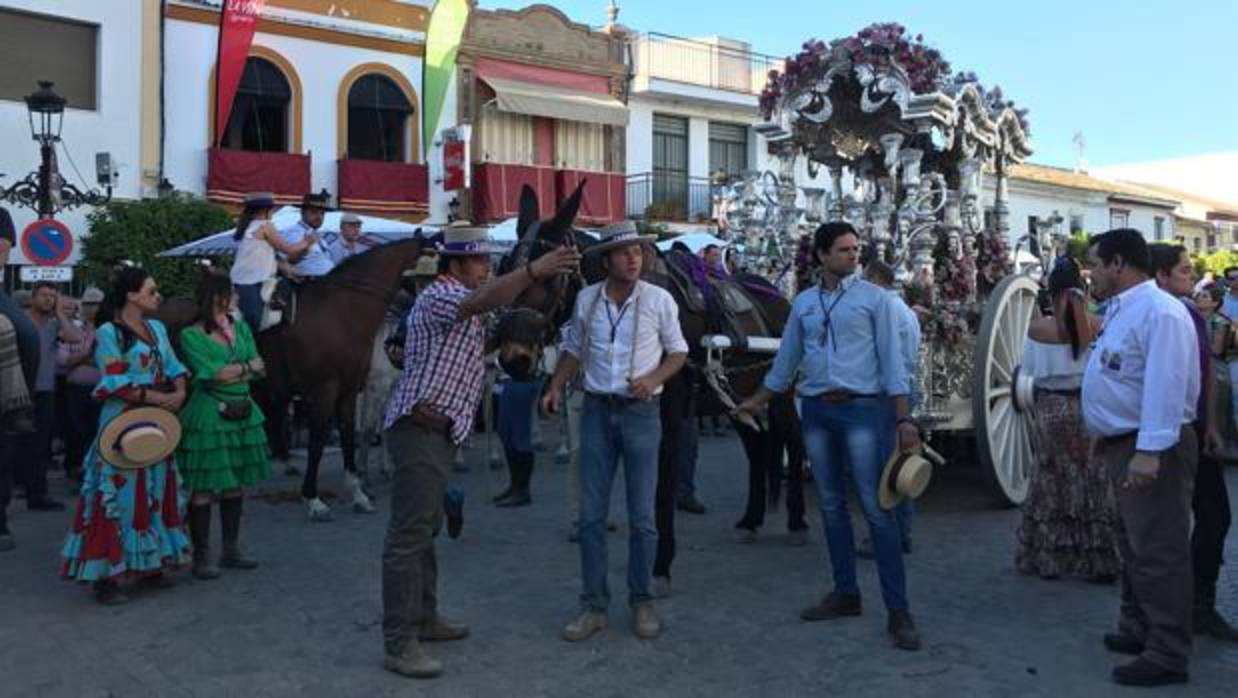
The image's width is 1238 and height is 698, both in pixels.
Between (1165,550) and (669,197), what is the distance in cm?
2068

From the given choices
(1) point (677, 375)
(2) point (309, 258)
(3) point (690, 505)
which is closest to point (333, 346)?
(2) point (309, 258)

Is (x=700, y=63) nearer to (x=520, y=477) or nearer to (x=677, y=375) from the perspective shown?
(x=520, y=477)

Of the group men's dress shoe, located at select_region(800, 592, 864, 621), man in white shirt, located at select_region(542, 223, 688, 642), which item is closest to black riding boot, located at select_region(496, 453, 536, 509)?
man in white shirt, located at select_region(542, 223, 688, 642)

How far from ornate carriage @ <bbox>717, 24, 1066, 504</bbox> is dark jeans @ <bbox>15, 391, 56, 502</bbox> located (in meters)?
5.72

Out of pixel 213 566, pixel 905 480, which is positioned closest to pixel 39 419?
pixel 213 566

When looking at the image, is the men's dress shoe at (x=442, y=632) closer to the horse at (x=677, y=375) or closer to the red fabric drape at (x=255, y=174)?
the horse at (x=677, y=375)

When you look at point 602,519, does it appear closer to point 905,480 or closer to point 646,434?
point 646,434

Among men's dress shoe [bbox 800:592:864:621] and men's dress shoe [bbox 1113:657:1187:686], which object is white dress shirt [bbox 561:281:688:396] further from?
men's dress shoe [bbox 1113:657:1187:686]

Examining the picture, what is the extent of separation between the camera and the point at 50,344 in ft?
28.8

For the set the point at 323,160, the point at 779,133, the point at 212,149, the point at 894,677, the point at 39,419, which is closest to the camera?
the point at 894,677

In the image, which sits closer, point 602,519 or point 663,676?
point 663,676

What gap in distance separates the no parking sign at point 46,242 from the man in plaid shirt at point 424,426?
24.5 feet

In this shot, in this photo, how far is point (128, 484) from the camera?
5.55 metres

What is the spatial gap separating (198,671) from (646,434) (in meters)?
2.16
